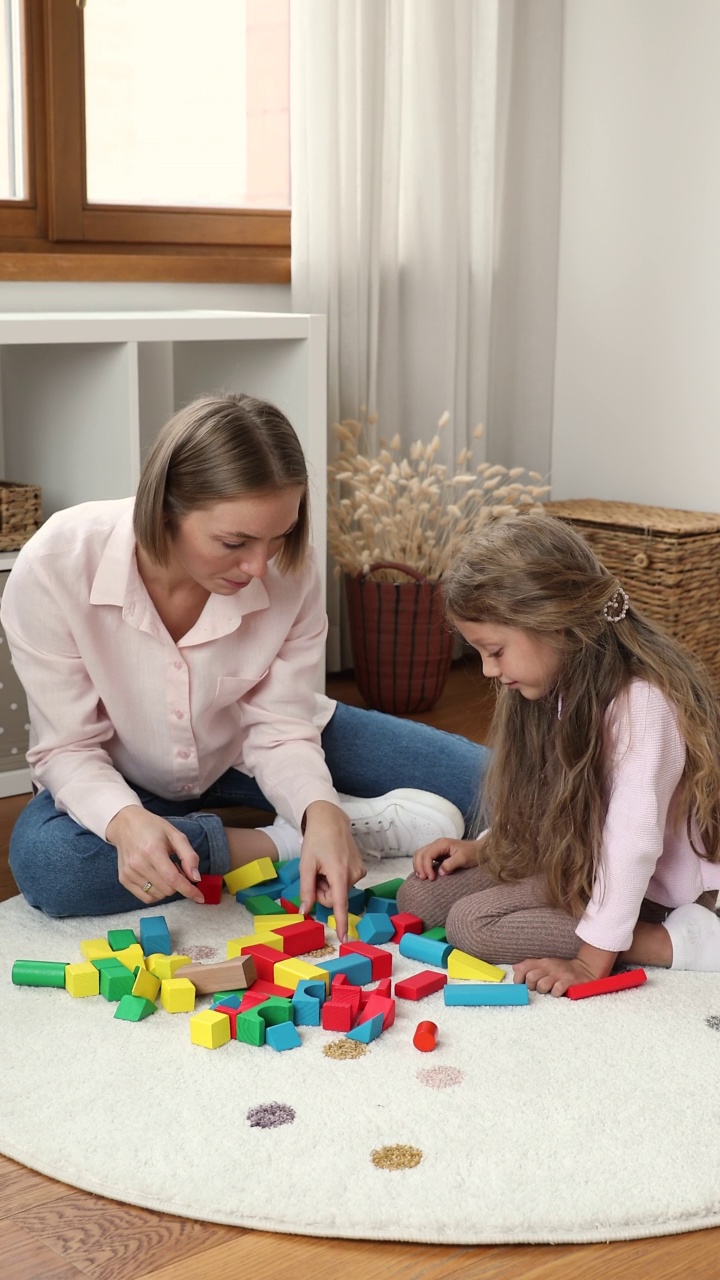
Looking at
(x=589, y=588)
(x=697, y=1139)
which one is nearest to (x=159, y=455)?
(x=589, y=588)

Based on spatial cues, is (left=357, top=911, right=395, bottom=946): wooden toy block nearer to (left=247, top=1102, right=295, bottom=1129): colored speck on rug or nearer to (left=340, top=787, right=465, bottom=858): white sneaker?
(left=340, top=787, right=465, bottom=858): white sneaker

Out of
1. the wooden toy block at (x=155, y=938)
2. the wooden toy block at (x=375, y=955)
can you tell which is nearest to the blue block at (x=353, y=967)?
the wooden toy block at (x=375, y=955)

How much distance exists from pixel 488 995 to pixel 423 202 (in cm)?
213

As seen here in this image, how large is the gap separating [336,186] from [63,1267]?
2.41 m

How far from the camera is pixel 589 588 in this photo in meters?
1.60

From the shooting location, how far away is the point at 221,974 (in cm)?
157

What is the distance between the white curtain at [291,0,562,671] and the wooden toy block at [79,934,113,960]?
1.57 m

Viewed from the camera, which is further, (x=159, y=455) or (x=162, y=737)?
(x=162, y=737)

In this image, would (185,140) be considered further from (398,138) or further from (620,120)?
(620,120)

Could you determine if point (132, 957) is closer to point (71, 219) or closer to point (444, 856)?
point (444, 856)

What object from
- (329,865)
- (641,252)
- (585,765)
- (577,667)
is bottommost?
(329,865)

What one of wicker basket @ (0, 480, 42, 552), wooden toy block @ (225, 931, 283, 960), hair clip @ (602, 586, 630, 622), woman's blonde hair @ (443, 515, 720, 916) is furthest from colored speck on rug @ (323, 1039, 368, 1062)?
wicker basket @ (0, 480, 42, 552)

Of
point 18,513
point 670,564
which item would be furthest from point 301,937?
point 670,564

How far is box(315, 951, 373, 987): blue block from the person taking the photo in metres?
1.59
